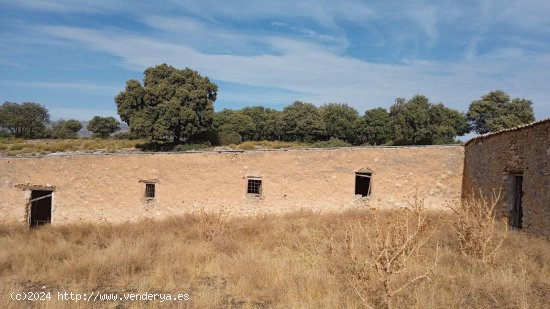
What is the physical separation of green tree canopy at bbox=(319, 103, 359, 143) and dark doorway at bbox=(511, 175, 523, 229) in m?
38.5

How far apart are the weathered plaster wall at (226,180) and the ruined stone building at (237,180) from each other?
4cm

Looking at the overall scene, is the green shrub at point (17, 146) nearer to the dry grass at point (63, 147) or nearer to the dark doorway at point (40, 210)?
the dry grass at point (63, 147)

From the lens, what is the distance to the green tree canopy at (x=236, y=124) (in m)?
49.3

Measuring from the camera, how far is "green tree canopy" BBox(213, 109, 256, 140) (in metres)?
49.3

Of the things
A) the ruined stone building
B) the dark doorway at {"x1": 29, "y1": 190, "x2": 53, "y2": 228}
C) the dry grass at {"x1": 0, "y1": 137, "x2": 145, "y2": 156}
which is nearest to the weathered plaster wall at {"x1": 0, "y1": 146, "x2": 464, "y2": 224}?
the ruined stone building

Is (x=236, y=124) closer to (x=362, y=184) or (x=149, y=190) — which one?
(x=149, y=190)

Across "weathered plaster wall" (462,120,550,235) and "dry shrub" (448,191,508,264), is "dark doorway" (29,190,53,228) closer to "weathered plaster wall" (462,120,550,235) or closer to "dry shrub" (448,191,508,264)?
"dry shrub" (448,191,508,264)

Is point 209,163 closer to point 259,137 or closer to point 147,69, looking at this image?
point 147,69

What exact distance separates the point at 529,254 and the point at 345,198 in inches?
306

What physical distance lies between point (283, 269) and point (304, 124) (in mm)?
41316

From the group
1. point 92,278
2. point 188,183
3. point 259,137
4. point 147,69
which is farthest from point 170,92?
point 92,278

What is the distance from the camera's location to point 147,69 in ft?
136

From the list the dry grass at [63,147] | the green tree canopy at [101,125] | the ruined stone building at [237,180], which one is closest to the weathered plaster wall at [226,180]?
the ruined stone building at [237,180]

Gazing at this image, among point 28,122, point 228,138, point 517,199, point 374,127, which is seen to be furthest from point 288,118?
point 517,199
